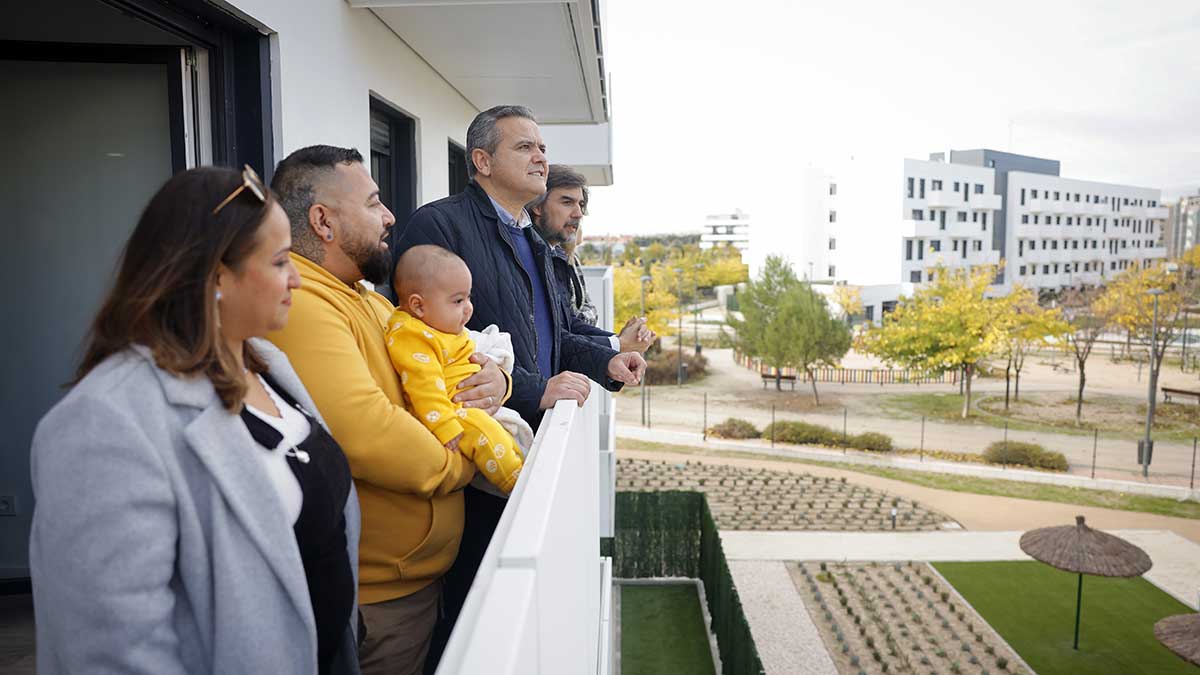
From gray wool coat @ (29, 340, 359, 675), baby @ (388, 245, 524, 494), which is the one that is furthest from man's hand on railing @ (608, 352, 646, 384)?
gray wool coat @ (29, 340, 359, 675)

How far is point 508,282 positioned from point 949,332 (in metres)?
31.9

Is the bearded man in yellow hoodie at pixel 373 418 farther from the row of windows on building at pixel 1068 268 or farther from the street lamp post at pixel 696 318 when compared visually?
the row of windows on building at pixel 1068 268

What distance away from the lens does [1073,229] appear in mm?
58375

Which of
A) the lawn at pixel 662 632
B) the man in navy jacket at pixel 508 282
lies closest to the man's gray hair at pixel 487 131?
the man in navy jacket at pixel 508 282

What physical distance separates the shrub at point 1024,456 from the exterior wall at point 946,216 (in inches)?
923

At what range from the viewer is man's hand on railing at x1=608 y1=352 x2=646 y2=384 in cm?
349

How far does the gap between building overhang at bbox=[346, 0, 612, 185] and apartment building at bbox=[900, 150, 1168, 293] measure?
43820 millimetres

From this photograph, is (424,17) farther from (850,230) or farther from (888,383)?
(850,230)

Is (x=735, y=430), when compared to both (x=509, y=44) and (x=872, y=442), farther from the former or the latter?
(x=509, y=44)

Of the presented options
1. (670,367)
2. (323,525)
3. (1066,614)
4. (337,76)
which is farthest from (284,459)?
(670,367)

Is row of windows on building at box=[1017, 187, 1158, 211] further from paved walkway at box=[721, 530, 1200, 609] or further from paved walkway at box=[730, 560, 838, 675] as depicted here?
paved walkway at box=[730, 560, 838, 675]

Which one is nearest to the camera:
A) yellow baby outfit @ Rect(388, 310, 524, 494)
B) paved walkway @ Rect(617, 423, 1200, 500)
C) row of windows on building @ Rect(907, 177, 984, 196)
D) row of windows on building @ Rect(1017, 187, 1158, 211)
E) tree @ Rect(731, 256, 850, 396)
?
yellow baby outfit @ Rect(388, 310, 524, 494)

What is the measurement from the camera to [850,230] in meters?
51.8

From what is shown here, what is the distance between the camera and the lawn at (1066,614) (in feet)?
46.3
